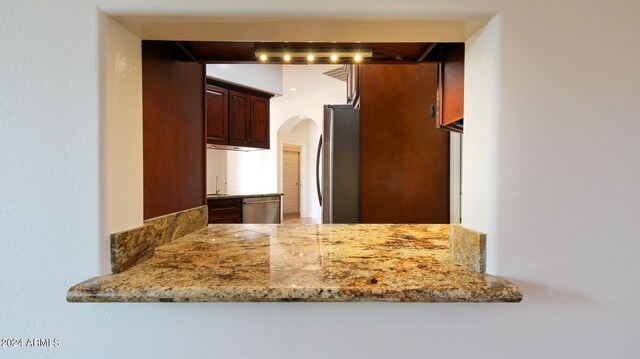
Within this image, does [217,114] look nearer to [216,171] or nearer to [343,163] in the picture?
[343,163]

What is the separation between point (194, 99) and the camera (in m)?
1.23

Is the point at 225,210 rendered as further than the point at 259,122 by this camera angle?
No

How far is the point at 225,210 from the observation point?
3461mm

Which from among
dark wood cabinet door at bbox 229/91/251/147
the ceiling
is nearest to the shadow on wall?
dark wood cabinet door at bbox 229/91/251/147

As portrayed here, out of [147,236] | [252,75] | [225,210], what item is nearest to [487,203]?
[147,236]

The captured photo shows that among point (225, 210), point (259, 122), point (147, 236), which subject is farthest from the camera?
point (259, 122)

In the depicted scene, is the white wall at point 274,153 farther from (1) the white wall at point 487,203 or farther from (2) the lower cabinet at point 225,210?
(1) the white wall at point 487,203

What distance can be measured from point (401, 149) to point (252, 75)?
270 cm

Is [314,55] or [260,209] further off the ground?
[314,55]

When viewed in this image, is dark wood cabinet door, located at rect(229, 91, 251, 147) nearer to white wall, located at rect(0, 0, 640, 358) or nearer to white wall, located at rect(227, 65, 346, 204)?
white wall, located at rect(227, 65, 346, 204)

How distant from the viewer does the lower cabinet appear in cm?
330

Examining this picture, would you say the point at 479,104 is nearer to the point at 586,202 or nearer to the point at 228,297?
the point at 586,202

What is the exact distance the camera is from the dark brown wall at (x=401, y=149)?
6.37ft

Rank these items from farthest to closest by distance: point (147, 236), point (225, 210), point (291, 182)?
point (291, 182) → point (225, 210) → point (147, 236)
